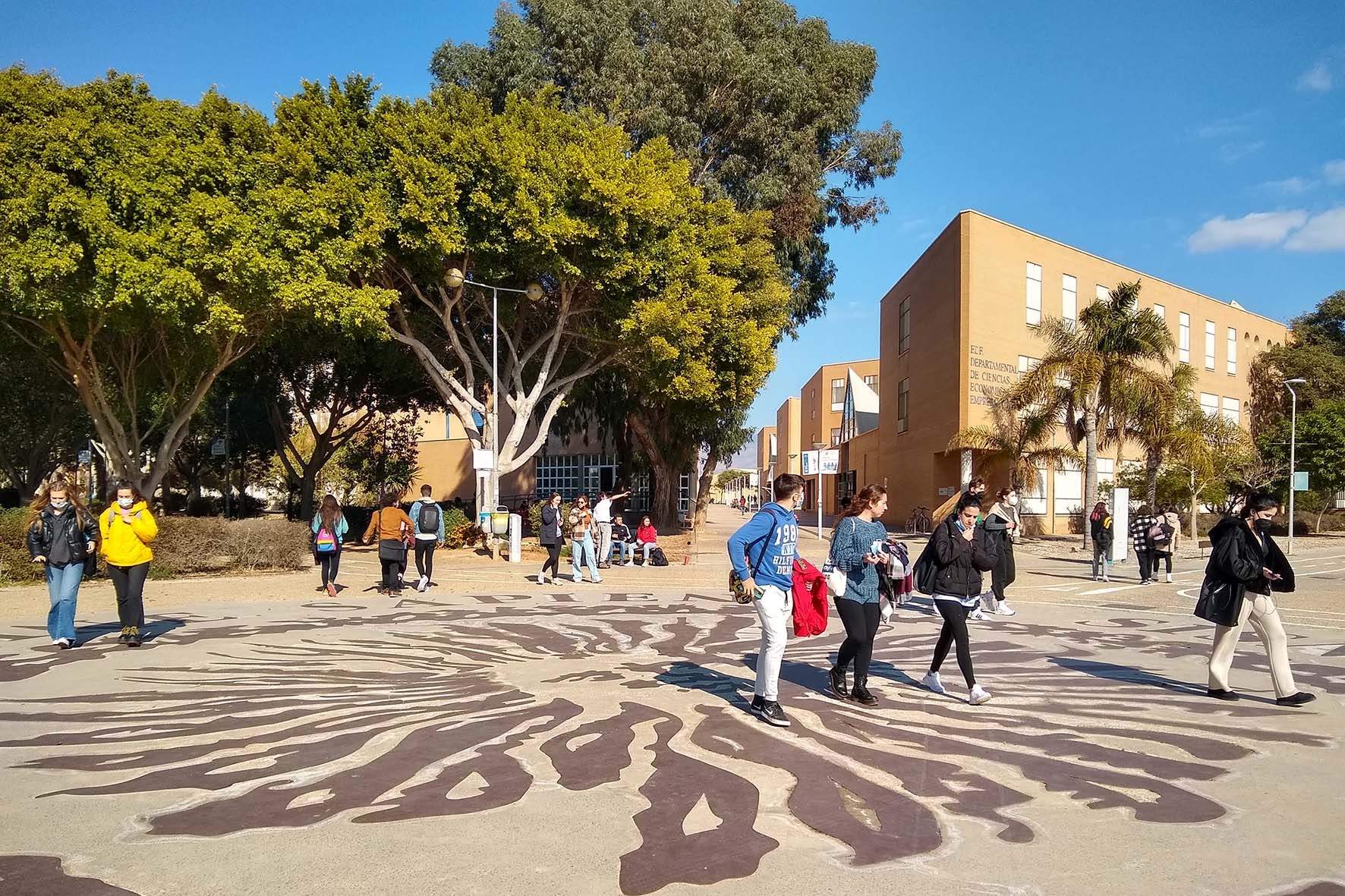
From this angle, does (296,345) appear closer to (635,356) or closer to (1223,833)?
(635,356)

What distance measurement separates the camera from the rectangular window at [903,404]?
144 feet

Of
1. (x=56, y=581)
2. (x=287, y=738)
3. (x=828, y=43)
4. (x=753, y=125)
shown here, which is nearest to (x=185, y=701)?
(x=287, y=738)

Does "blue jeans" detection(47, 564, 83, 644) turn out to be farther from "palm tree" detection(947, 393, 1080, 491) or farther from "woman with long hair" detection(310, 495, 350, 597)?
Answer: "palm tree" detection(947, 393, 1080, 491)

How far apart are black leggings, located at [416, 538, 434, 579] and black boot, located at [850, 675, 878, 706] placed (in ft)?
32.5

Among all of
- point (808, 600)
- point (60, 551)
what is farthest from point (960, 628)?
point (60, 551)

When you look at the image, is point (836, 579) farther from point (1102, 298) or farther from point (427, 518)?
point (1102, 298)

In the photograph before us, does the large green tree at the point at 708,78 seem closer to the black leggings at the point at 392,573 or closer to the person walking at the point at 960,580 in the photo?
the black leggings at the point at 392,573

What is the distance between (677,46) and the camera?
92.7 ft

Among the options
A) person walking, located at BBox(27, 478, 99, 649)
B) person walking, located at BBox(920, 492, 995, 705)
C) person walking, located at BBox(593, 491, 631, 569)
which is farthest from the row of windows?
person walking, located at BBox(27, 478, 99, 649)

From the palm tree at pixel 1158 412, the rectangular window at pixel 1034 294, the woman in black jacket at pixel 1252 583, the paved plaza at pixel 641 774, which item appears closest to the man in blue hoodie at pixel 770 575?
the paved plaza at pixel 641 774

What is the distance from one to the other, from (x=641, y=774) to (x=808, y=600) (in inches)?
76.4

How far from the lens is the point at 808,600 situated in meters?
6.56

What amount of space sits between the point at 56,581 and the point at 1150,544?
17582mm

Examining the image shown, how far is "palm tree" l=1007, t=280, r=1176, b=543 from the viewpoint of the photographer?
26.9m
